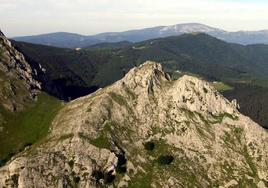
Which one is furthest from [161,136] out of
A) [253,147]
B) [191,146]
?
[253,147]

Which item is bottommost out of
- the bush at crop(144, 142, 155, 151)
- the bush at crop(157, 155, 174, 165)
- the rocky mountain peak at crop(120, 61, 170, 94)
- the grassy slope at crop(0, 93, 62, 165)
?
the bush at crop(157, 155, 174, 165)

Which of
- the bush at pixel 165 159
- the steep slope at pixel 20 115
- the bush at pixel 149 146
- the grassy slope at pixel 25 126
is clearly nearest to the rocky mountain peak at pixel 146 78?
the bush at pixel 149 146

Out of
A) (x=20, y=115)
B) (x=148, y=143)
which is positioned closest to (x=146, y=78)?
(x=148, y=143)

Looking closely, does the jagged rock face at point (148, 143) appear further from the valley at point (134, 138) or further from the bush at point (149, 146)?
the bush at point (149, 146)

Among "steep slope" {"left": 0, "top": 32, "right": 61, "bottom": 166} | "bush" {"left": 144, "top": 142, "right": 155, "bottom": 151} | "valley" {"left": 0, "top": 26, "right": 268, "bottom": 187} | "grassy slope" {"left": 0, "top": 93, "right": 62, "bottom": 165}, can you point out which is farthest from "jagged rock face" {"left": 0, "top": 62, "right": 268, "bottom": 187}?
"steep slope" {"left": 0, "top": 32, "right": 61, "bottom": 166}

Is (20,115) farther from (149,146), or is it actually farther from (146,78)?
(149,146)

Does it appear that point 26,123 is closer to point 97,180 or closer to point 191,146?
point 97,180

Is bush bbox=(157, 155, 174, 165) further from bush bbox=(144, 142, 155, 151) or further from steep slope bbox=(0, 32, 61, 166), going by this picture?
steep slope bbox=(0, 32, 61, 166)
